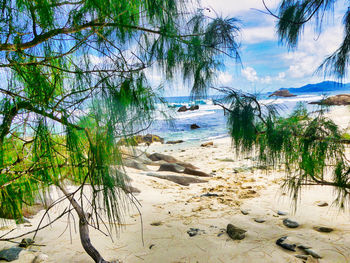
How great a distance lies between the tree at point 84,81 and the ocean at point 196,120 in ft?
0.58

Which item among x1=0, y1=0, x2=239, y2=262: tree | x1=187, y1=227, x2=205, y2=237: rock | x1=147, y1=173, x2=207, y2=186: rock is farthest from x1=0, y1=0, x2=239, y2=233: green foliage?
x1=147, y1=173, x2=207, y2=186: rock

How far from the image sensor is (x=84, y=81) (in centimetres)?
78

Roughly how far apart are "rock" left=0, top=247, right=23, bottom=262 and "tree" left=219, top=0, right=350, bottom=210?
1116mm

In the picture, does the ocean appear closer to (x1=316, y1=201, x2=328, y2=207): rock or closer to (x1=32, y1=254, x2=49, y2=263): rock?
(x1=316, y1=201, x2=328, y2=207): rock

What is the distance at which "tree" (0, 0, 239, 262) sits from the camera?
653mm

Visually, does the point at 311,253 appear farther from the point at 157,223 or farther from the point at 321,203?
the point at 157,223

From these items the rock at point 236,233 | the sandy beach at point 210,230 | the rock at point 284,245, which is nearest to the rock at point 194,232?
the sandy beach at point 210,230

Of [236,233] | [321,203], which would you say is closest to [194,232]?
[236,233]

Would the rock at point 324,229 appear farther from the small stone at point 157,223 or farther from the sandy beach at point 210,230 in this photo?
the small stone at point 157,223

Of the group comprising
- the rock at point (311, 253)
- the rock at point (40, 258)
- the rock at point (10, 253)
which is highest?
the rock at point (10, 253)

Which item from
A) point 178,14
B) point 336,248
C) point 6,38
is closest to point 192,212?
point 336,248

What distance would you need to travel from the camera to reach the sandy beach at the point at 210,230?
117 cm

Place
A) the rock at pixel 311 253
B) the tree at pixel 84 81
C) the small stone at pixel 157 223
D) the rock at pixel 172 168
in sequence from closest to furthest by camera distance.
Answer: the tree at pixel 84 81
the rock at pixel 311 253
the small stone at pixel 157 223
the rock at pixel 172 168

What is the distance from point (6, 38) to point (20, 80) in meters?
0.20
